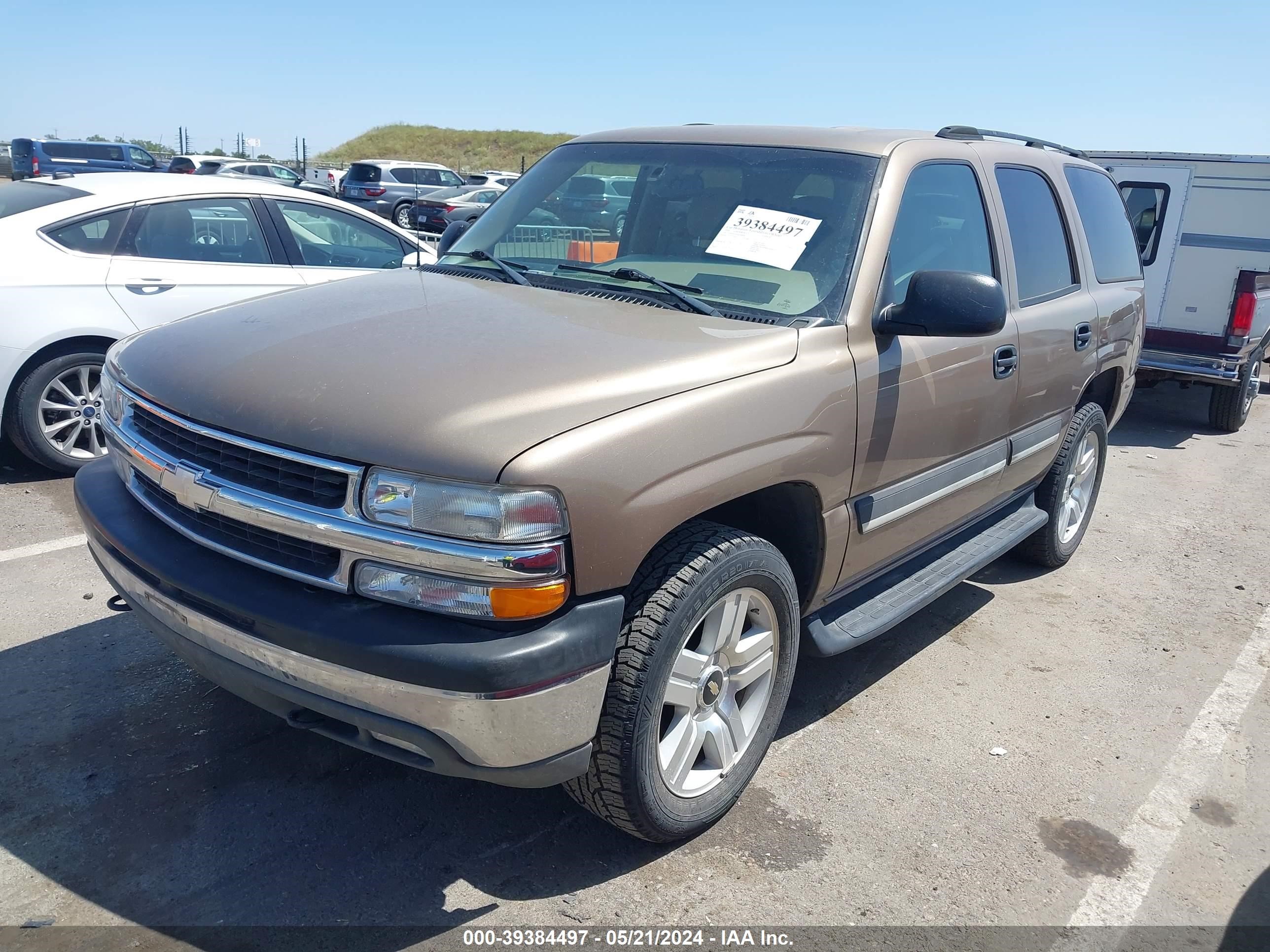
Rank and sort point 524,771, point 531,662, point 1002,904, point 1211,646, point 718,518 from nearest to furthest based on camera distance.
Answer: point 531,662 < point 524,771 < point 1002,904 < point 718,518 < point 1211,646

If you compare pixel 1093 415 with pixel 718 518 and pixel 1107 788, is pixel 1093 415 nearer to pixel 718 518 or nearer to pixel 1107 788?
pixel 1107 788

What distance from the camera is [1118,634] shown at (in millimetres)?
4488

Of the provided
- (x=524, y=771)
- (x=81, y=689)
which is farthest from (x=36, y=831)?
(x=524, y=771)

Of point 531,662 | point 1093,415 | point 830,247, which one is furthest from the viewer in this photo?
point 1093,415

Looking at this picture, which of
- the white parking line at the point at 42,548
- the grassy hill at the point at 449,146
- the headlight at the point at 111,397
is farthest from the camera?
the grassy hill at the point at 449,146

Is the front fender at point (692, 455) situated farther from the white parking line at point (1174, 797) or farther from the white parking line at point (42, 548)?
the white parking line at point (42, 548)

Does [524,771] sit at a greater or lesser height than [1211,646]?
greater

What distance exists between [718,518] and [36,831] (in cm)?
209

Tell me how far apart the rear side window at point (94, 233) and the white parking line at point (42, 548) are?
178 centimetres

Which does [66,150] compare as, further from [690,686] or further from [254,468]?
[690,686]

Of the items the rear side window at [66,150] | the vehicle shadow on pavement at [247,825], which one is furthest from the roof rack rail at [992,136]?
the rear side window at [66,150]

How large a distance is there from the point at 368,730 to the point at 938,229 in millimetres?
2618

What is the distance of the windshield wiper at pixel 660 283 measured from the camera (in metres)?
3.07

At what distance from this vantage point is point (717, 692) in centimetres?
282
